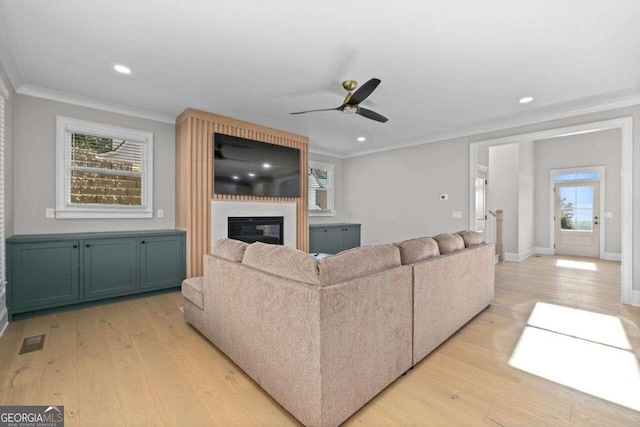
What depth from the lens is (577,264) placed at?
19.3ft

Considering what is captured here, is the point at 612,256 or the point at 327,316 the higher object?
the point at 327,316

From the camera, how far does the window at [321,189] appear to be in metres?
6.44

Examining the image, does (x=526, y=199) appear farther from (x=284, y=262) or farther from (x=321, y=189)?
(x=284, y=262)

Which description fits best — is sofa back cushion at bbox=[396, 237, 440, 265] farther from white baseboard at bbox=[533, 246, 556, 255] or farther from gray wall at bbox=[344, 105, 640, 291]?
white baseboard at bbox=[533, 246, 556, 255]

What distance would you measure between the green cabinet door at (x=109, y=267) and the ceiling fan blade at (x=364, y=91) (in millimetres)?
3074

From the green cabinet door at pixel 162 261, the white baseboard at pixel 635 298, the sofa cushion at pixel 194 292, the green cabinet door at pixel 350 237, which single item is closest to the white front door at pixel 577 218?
the white baseboard at pixel 635 298

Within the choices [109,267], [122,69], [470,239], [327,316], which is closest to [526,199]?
[470,239]

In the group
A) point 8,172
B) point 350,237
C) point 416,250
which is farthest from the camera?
point 350,237

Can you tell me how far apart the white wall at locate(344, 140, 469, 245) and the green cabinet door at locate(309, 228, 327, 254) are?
1.14 meters

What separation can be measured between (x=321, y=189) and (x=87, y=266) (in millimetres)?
4485

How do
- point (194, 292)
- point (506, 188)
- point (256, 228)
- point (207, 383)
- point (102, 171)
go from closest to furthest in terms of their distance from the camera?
1. point (207, 383)
2. point (194, 292)
3. point (102, 171)
4. point (256, 228)
5. point (506, 188)

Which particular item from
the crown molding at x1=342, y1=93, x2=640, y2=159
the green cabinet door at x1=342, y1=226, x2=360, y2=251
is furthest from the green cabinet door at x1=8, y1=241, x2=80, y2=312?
the crown molding at x1=342, y1=93, x2=640, y2=159

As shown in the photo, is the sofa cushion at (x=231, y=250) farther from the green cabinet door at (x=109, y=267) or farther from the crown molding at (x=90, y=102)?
the crown molding at (x=90, y=102)

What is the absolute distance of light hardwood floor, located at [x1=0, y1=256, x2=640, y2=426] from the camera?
1.56 meters
